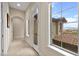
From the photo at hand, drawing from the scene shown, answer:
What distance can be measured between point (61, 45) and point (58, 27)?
30 cm

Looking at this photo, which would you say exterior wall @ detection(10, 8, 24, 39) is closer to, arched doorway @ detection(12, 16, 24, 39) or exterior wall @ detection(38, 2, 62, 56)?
arched doorway @ detection(12, 16, 24, 39)

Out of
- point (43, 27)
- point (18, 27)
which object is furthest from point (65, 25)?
point (18, 27)

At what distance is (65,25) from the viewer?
2.04 metres

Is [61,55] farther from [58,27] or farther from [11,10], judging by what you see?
[11,10]

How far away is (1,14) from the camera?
8.16ft

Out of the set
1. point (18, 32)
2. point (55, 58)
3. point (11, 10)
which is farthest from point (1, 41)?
point (55, 58)

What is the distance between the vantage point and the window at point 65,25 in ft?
5.89

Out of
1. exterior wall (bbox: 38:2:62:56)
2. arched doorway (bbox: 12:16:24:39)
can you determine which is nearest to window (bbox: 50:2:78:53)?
exterior wall (bbox: 38:2:62:56)

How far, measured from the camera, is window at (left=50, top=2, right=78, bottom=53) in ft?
5.89

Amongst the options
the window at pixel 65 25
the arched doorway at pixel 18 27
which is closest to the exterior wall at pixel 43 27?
the window at pixel 65 25

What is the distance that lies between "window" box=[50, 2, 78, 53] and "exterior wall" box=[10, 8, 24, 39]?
2.15 ft

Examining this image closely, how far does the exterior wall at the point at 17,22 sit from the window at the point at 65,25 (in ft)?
2.15

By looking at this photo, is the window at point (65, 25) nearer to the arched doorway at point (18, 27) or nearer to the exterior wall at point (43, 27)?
the exterior wall at point (43, 27)

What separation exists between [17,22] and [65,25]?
1.15 m
